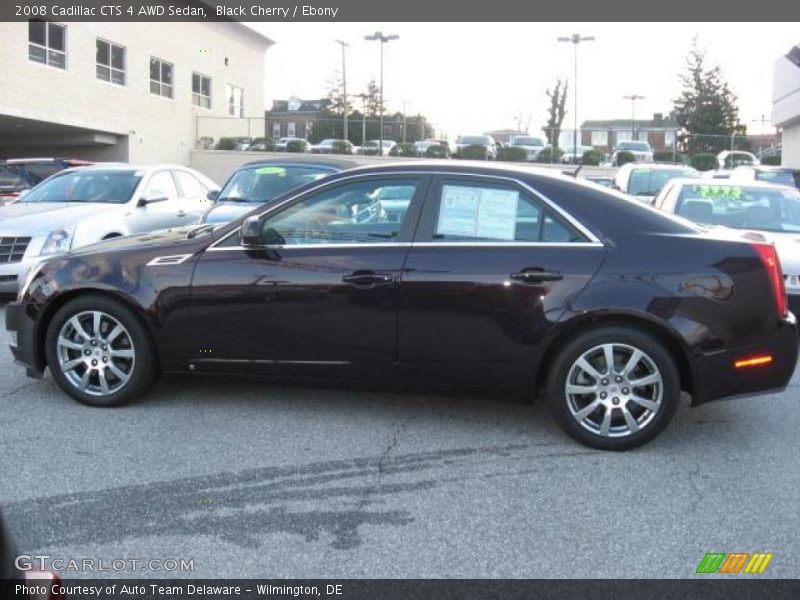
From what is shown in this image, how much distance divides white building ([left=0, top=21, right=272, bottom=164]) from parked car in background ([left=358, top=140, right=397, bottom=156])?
6.45m

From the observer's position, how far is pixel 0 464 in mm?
4230

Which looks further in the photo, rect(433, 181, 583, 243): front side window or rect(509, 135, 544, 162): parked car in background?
rect(509, 135, 544, 162): parked car in background

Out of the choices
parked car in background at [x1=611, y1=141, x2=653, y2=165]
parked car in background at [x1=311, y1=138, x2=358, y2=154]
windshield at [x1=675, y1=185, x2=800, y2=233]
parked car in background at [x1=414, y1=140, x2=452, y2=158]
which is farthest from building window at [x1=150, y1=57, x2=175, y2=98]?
windshield at [x1=675, y1=185, x2=800, y2=233]

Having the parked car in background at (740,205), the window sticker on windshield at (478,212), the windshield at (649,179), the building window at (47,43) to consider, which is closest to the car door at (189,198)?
the parked car in background at (740,205)

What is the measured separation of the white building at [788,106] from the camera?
27531mm

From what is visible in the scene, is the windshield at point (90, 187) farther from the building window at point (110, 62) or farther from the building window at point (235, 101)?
the building window at point (235, 101)

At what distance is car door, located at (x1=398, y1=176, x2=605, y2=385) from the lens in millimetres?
4609

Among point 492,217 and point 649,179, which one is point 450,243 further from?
point 649,179

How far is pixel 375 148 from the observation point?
4056 cm

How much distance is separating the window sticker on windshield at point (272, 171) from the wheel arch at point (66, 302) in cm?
572

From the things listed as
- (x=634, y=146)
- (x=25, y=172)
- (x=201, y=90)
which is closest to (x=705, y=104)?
(x=634, y=146)

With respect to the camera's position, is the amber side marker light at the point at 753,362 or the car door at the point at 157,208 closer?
the amber side marker light at the point at 753,362

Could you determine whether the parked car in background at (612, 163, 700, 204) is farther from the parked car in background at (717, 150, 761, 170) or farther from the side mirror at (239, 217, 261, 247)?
the parked car in background at (717, 150, 761, 170)

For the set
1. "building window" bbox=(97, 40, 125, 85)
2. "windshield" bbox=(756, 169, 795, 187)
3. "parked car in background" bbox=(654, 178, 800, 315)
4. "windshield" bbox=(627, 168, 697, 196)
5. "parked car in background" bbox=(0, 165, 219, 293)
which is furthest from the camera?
"building window" bbox=(97, 40, 125, 85)
